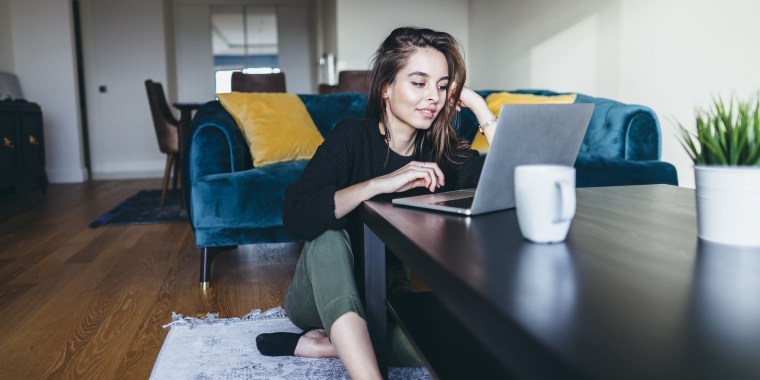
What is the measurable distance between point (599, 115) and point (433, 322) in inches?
62.9

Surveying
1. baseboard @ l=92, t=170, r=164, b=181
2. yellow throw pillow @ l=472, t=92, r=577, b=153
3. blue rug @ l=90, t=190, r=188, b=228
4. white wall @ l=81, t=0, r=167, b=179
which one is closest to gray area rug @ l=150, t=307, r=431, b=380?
yellow throw pillow @ l=472, t=92, r=577, b=153

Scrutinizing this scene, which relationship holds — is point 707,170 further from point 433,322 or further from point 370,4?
point 370,4

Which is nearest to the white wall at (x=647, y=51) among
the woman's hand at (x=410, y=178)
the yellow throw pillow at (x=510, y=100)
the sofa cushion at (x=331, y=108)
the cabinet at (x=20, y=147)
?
the yellow throw pillow at (x=510, y=100)

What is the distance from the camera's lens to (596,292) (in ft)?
1.82

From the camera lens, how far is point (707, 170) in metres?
0.75

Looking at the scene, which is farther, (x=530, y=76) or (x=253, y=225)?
(x=530, y=76)

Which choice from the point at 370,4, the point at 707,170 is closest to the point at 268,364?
the point at 707,170

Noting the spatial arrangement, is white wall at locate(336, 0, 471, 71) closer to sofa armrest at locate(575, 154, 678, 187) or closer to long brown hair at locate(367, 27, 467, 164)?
sofa armrest at locate(575, 154, 678, 187)

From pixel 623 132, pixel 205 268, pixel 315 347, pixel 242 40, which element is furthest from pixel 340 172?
pixel 242 40

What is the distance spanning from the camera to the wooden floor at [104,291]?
1.56 metres

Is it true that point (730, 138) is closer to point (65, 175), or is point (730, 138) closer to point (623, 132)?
point (623, 132)

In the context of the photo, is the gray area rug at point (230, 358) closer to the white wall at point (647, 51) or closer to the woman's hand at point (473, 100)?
the woman's hand at point (473, 100)

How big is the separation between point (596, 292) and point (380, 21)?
5423 millimetres

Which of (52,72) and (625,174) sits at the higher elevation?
(52,72)
